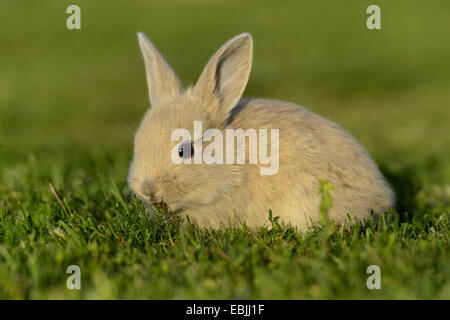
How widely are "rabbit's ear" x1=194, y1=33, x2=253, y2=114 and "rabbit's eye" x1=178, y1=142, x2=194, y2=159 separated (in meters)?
0.54

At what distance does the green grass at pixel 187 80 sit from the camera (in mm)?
3262

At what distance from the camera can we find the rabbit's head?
4.21 metres

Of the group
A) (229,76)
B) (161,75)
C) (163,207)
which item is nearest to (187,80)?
(161,75)

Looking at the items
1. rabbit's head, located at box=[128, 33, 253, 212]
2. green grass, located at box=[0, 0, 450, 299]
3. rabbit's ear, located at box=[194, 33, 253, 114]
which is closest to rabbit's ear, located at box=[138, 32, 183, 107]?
rabbit's head, located at box=[128, 33, 253, 212]

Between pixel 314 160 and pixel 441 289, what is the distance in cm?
169

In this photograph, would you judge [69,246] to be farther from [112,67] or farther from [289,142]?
[112,67]

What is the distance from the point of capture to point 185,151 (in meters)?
4.31

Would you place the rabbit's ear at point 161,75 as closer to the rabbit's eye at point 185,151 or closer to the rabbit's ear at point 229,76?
the rabbit's ear at point 229,76

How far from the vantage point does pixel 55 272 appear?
11.1 feet

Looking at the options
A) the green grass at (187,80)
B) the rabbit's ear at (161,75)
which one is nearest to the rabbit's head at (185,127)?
the rabbit's ear at (161,75)

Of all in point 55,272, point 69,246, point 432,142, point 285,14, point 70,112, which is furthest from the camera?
point 285,14

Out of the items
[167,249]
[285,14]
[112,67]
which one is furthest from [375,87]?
[167,249]

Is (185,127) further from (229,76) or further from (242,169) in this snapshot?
(229,76)
